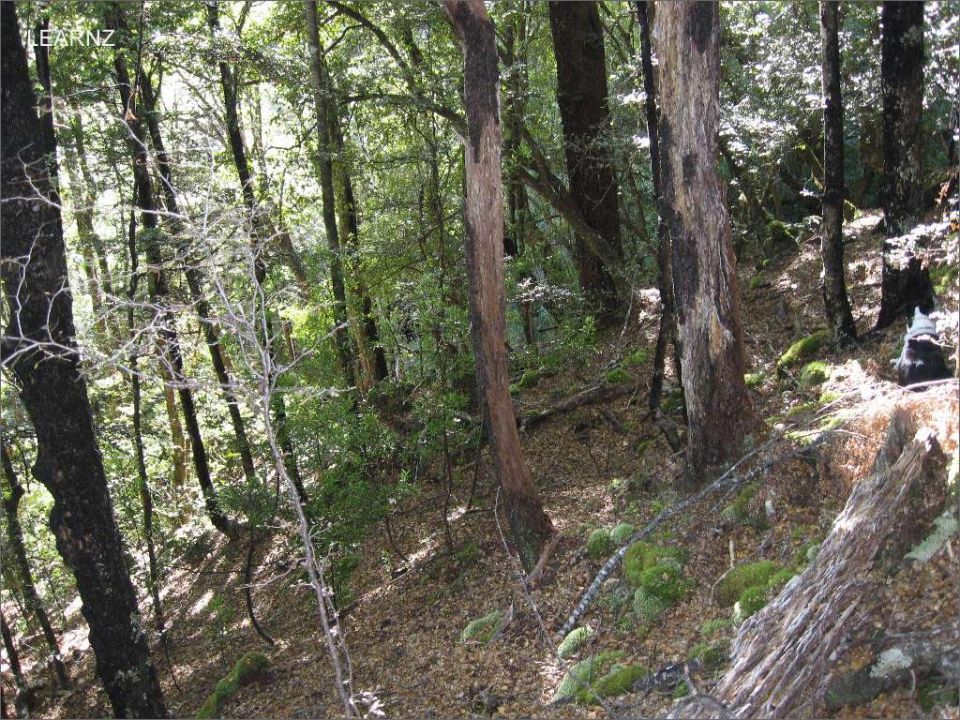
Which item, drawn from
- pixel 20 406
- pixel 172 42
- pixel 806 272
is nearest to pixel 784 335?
pixel 806 272

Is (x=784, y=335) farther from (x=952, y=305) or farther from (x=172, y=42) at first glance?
(x=172, y=42)

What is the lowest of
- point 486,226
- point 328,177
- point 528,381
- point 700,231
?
point 528,381

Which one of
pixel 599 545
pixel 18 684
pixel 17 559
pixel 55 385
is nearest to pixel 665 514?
pixel 599 545

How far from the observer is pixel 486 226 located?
23.7 ft

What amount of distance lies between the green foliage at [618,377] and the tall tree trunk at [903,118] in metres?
3.92

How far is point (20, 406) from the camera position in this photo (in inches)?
398

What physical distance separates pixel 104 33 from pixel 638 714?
902 centimetres

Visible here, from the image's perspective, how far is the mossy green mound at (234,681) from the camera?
28.4 feet

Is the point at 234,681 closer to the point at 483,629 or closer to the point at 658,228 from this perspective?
the point at 483,629

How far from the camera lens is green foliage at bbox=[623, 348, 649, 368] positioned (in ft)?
39.5

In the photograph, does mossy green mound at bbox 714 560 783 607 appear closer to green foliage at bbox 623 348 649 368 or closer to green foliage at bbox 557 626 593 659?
green foliage at bbox 557 626 593 659

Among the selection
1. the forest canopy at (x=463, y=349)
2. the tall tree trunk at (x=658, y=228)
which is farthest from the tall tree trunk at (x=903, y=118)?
the tall tree trunk at (x=658, y=228)

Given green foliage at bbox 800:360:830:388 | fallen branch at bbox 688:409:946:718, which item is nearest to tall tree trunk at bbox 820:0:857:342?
green foliage at bbox 800:360:830:388

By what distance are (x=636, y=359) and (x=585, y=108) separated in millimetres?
4377
